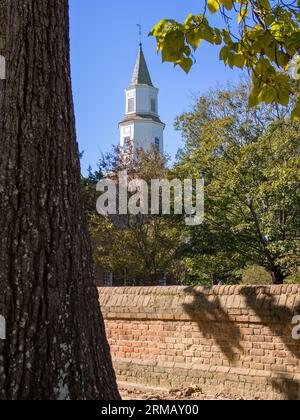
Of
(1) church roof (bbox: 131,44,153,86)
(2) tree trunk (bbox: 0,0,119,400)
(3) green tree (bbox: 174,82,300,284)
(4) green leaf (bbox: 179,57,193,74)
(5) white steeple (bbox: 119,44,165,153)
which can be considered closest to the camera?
(2) tree trunk (bbox: 0,0,119,400)

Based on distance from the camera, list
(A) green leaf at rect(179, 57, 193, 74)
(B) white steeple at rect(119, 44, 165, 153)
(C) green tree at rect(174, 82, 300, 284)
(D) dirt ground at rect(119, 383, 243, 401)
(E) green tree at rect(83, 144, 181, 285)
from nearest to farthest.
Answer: (A) green leaf at rect(179, 57, 193, 74), (D) dirt ground at rect(119, 383, 243, 401), (C) green tree at rect(174, 82, 300, 284), (E) green tree at rect(83, 144, 181, 285), (B) white steeple at rect(119, 44, 165, 153)

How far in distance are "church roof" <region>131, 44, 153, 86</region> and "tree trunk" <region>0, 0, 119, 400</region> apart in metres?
61.9

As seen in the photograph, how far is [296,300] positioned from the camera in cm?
741

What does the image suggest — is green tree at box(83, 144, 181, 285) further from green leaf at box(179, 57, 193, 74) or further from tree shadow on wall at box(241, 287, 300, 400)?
green leaf at box(179, 57, 193, 74)

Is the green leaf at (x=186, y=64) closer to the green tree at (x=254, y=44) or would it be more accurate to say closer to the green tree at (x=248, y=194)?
the green tree at (x=254, y=44)

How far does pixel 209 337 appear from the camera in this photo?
8391mm

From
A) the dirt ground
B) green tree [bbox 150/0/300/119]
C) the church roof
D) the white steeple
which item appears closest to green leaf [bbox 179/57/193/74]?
green tree [bbox 150/0/300/119]

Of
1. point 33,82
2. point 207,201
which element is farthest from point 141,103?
point 33,82

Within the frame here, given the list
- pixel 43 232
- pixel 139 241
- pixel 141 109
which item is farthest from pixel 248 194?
pixel 141 109

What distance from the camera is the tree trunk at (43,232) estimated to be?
3160mm

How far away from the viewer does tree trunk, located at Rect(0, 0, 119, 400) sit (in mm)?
3160

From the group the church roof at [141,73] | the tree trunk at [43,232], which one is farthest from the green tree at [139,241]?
the church roof at [141,73]

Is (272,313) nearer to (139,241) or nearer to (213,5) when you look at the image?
(213,5)

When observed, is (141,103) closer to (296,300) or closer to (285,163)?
(285,163)
